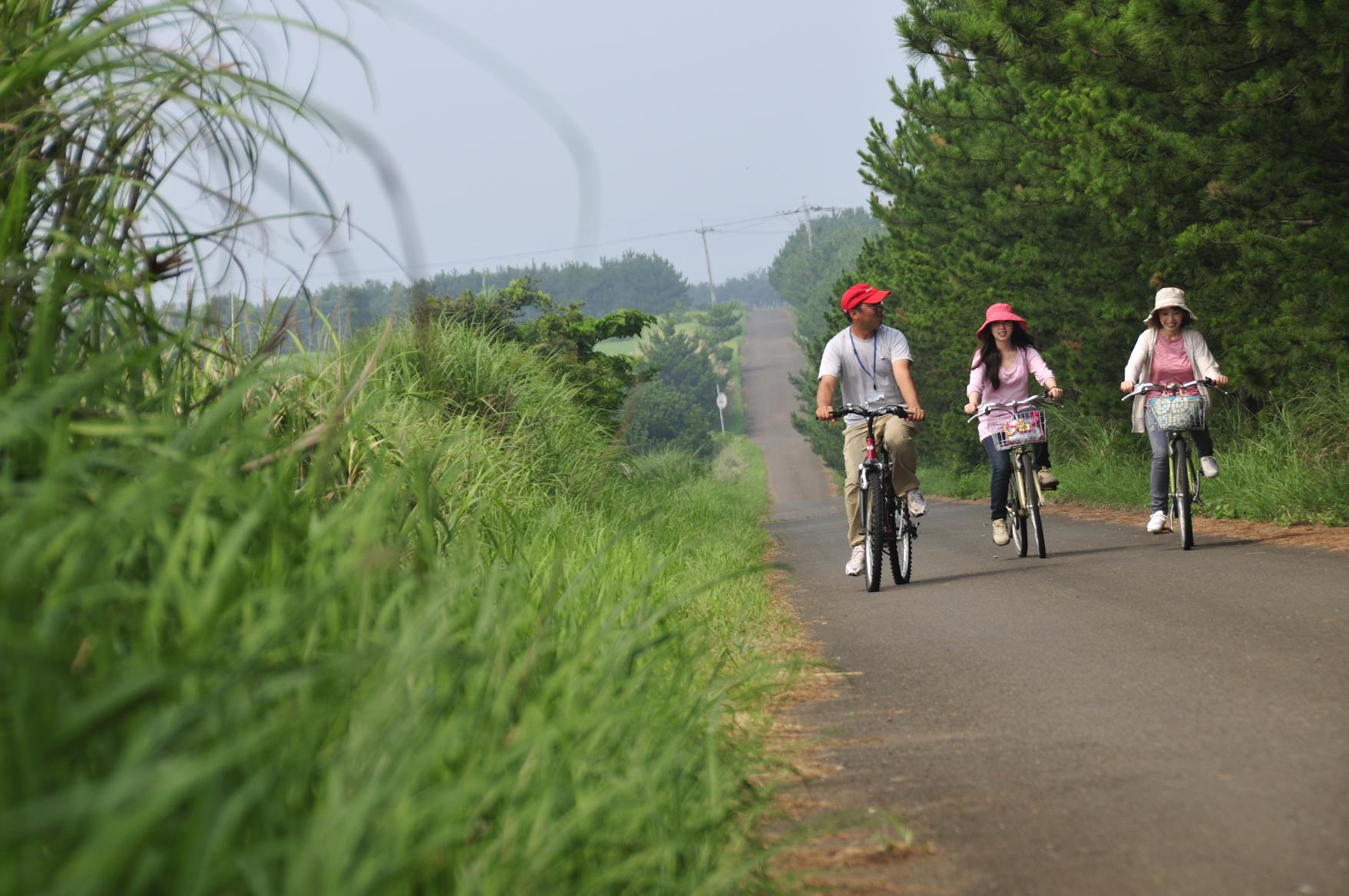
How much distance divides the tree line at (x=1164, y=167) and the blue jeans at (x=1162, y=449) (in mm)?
1771

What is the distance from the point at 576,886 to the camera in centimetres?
254

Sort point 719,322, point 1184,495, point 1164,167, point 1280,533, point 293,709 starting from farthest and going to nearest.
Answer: point 719,322 < point 1164,167 < point 1280,533 < point 1184,495 < point 293,709

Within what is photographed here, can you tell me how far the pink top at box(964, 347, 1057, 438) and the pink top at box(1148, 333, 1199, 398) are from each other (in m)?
0.83

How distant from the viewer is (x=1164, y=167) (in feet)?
41.4

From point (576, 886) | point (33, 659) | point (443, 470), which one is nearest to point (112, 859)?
point (33, 659)

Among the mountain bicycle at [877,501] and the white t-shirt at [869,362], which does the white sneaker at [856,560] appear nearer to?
the mountain bicycle at [877,501]

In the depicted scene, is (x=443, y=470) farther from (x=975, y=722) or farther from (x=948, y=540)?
(x=948, y=540)

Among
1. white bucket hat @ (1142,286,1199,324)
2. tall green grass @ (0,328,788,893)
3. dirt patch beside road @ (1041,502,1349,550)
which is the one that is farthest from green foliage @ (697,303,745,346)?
tall green grass @ (0,328,788,893)

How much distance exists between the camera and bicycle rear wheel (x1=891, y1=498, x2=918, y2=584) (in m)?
10.5

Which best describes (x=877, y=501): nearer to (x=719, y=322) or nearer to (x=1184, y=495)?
(x=1184, y=495)

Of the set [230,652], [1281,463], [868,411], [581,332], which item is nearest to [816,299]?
[581,332]

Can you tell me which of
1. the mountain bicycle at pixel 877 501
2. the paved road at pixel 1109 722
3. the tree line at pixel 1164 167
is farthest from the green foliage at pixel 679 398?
the paved road at pixel 1109 722

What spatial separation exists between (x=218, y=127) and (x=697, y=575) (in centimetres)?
584

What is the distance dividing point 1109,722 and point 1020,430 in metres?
6.51
